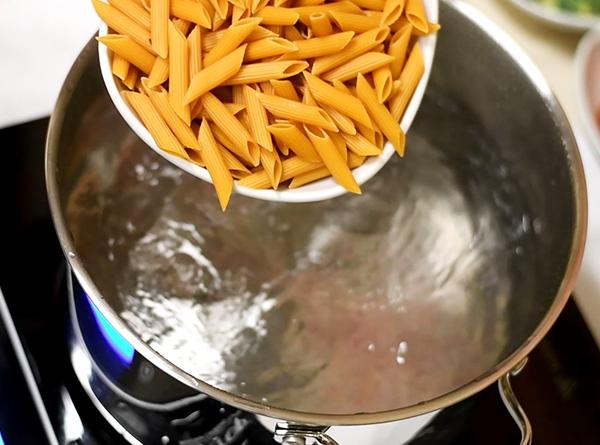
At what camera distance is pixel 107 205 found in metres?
0.67

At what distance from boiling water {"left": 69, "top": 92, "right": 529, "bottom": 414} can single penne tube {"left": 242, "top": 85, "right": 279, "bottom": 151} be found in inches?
6.8

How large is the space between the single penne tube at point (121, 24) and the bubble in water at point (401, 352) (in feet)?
1.08

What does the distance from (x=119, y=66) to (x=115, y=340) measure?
20cm

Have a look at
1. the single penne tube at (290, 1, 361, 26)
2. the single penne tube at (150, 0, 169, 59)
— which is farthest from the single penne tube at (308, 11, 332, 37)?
the single penne tube at (150, 0, 169, 59)

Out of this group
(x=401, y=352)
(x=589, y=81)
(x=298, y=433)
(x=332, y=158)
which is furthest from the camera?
(x=589, y=81)

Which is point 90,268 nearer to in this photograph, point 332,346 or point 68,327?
point 68,327

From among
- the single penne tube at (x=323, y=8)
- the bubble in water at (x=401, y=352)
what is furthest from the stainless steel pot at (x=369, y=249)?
the single penne tube at (x=323, y=8)

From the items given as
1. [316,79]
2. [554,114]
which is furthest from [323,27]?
[554,114]

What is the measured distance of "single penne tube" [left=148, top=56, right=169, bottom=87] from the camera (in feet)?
1.79

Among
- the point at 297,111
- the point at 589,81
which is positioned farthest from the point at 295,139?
the point at 589,81

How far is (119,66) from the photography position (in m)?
0.54

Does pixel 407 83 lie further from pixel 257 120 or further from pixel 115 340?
pixel 115 340

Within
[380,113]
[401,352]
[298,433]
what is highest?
[380,113]

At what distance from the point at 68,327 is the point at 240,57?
0.78ft
